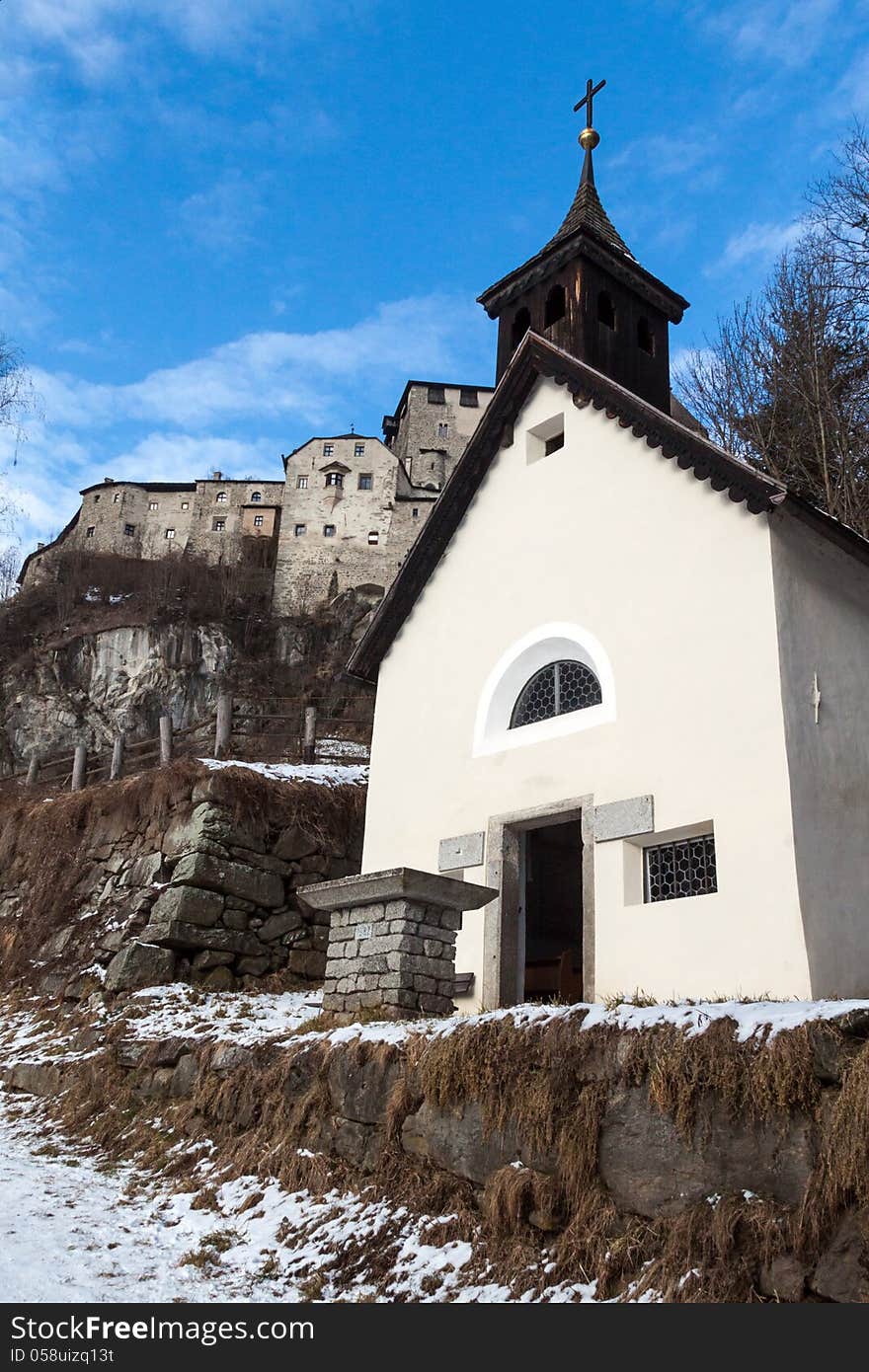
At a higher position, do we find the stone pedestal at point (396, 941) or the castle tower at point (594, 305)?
the castle tower at point (594, 305)

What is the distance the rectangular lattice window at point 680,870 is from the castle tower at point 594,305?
621 centimetres

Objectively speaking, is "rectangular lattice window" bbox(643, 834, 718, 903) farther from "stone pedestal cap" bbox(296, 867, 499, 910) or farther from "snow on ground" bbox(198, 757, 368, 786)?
"snow on ground" bbox(198, 757, 368, 786)

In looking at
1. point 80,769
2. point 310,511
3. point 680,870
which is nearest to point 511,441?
point 680,870

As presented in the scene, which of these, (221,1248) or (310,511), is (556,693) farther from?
(310,511)

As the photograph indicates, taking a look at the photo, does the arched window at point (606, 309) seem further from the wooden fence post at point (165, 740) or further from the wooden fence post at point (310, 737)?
the wooden fence post at point (165, 740)

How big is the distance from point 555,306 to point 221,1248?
11369 millimetres

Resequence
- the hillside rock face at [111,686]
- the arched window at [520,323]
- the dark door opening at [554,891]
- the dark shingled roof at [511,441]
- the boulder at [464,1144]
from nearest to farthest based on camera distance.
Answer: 1. the boulder at [464,1144]
2. the dark shingled roof at [511,441]
3. the arched window at [520,323]
4. the dark door opening at [554,891]
5. the hillside rock face at [111,686]

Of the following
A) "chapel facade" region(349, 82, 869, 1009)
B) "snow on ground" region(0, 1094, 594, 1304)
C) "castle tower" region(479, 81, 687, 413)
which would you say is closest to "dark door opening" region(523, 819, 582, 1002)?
"chapel facade" region(349, 82, 869, 1009)

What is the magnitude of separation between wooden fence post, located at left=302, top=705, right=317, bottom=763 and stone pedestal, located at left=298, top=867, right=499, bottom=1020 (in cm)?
696

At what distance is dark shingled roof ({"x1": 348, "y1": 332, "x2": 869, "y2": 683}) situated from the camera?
9.69m

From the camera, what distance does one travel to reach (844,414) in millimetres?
16891

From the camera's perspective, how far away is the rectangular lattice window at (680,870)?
9.06 metres

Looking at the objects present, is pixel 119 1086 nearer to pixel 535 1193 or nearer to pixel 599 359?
pixel 535 1193

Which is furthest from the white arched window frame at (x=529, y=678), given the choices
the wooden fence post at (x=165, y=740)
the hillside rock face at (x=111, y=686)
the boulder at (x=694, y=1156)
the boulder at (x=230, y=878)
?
the hillside rock face at (x=111, y=686)
